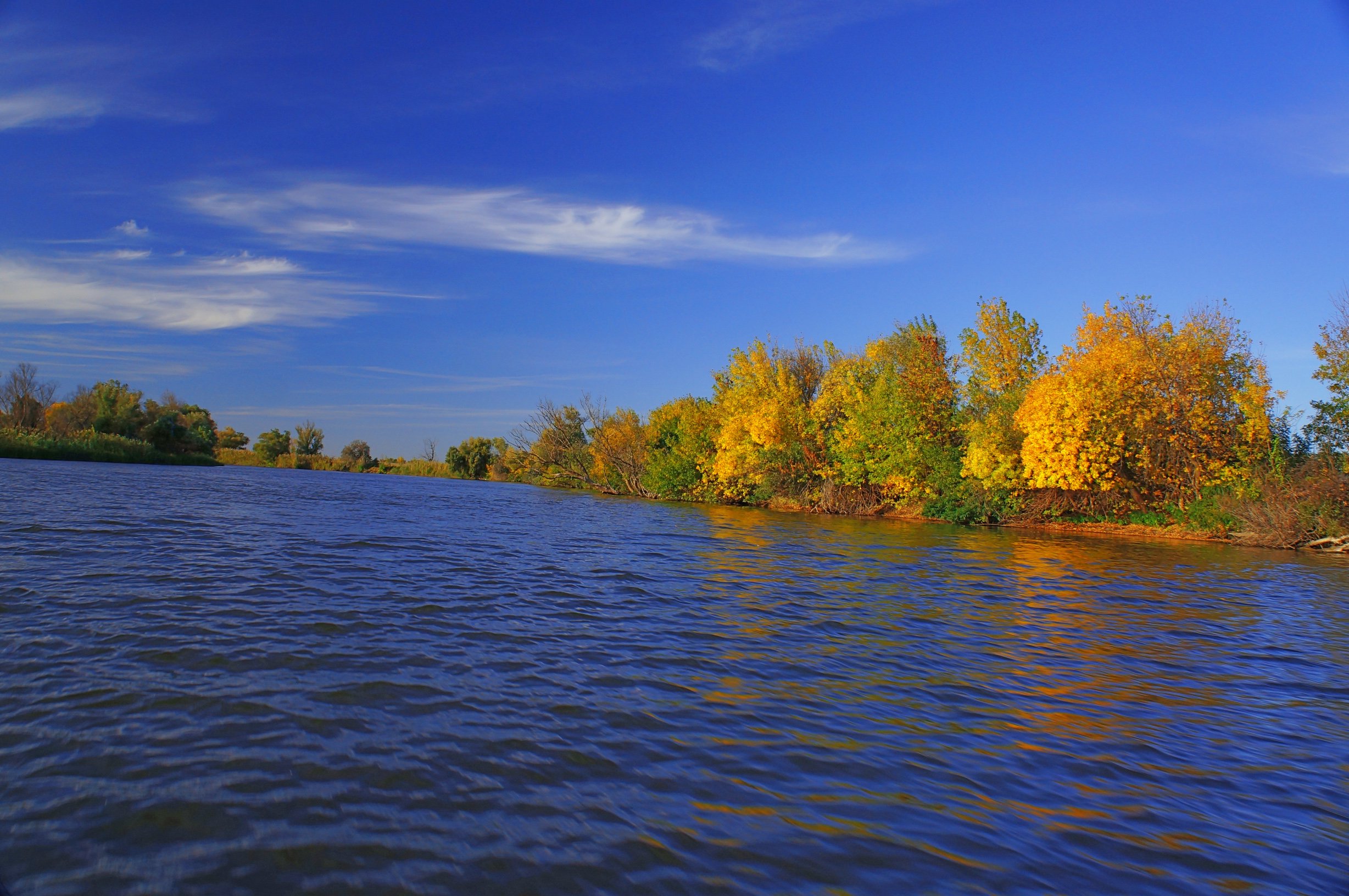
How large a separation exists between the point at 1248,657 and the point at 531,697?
344 inches

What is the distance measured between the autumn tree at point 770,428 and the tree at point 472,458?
166 ft

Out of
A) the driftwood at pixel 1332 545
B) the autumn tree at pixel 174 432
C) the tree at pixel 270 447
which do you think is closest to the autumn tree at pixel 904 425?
the driftwood at pixel 1332 545

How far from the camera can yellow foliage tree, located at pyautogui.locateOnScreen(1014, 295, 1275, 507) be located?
26.5 meters

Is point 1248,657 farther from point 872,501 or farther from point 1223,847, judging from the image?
point 872,501

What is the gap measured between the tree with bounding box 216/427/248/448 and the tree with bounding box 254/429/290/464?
4739 mm

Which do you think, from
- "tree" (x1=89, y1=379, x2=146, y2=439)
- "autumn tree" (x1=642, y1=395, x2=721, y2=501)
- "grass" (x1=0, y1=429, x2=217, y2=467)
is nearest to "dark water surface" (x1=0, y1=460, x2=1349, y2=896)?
"autumn tree" (x1=642, y1=395, x2=721, y2=501)

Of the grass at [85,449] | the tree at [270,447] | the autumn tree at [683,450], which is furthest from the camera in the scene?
the tree at [270,447]

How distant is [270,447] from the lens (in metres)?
81.1

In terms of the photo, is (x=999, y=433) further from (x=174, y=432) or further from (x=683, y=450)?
(x=174, y=432)

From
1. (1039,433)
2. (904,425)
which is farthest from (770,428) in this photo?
(1039,433)

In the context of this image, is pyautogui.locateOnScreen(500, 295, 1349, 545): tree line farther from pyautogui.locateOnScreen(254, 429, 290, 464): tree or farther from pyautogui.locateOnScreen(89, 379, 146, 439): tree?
pyautogui.locateOnScreen(254, 429, 290, 464): tree

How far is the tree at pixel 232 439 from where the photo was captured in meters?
83.7

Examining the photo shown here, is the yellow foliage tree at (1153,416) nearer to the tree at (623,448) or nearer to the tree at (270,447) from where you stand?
the tree at (623,448)

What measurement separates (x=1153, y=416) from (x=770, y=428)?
17.4 meters
